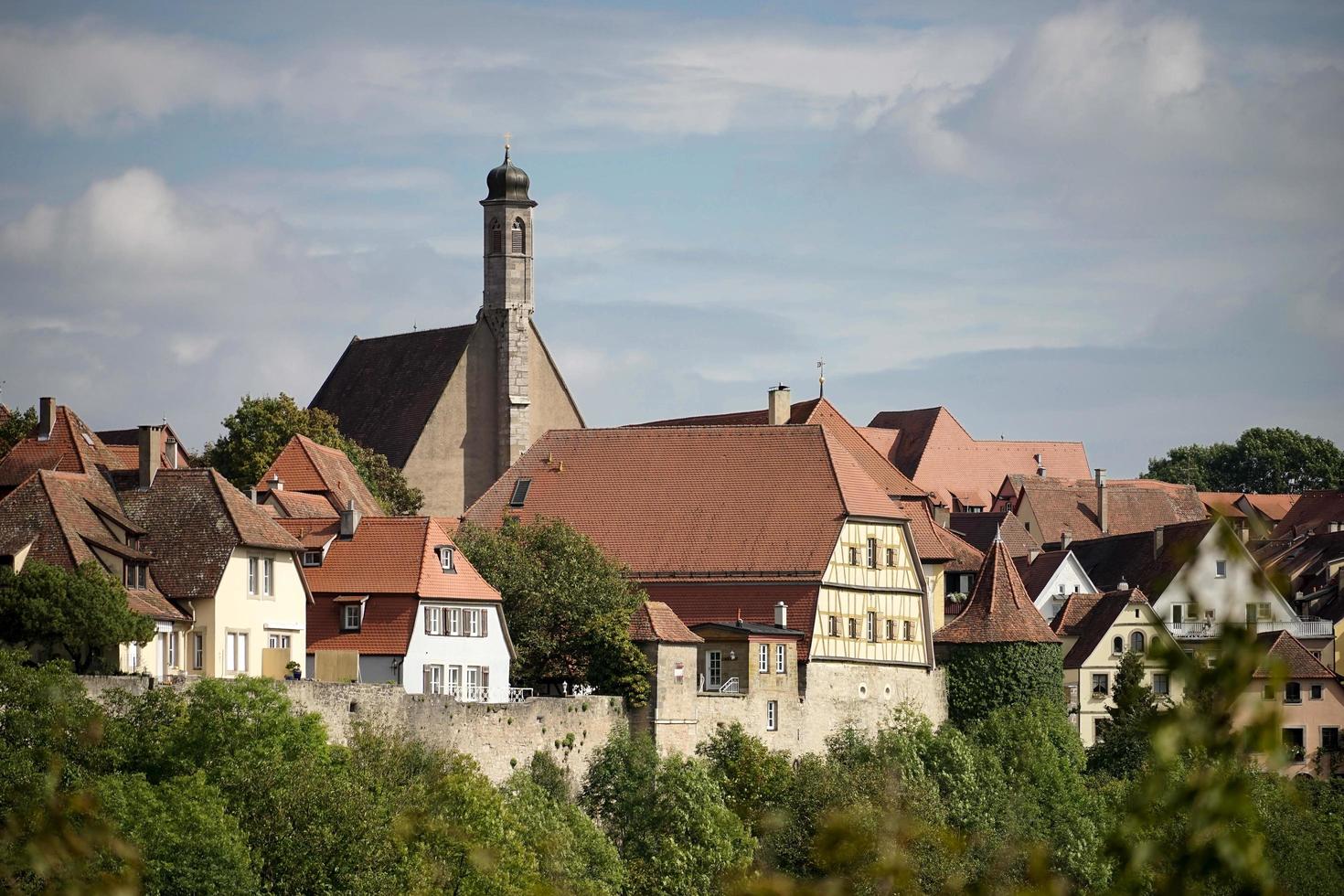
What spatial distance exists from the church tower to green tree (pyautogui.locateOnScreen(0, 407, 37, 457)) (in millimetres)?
19492

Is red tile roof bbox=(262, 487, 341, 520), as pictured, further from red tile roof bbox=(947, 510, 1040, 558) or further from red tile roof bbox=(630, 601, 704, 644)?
red tile roof bbox=(947, 510, 1040, 558)

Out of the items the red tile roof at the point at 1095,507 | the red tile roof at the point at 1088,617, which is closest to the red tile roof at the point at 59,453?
the red tile roof at the point at 1088,617

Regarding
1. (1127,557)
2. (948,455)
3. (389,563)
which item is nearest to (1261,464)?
(948,455)

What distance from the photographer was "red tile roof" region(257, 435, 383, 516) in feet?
213

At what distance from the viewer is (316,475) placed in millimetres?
65375

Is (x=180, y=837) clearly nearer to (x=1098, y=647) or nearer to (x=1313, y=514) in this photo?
(x=1098, y=647)

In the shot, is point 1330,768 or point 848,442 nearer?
point 1330,768

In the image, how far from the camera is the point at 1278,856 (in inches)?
2571

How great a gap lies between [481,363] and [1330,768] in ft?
97.7

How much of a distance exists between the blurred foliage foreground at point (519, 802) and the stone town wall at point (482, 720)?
50 centimetres

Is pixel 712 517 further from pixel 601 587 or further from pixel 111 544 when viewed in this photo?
pixel 111 544

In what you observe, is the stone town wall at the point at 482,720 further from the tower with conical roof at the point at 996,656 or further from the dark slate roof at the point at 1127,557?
the dark slate roof at the point at 1127,557

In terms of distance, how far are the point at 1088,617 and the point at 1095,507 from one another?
26.8 m

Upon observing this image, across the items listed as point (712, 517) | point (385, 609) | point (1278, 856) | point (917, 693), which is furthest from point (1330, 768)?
point (385, 609)
